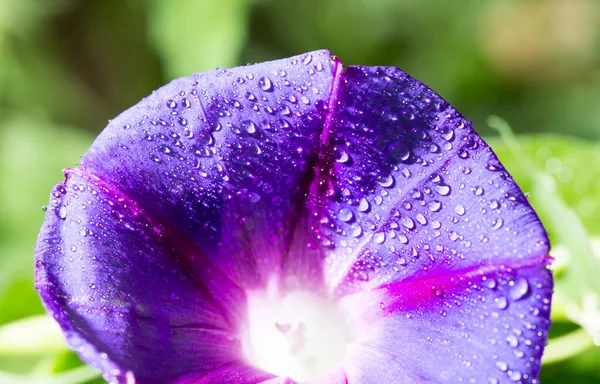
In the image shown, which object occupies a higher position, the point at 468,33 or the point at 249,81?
the point at 468,33

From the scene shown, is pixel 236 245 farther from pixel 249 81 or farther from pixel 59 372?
pixel 59 372

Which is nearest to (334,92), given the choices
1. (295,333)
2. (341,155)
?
(341,155)

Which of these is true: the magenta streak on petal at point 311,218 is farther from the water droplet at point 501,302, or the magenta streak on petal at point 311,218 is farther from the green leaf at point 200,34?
the green leaf at point 200,34

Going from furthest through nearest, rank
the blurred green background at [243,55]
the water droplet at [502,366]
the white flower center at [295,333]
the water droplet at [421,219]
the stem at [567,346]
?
the blurred green background at [243,55] < the stem at [567,346] < the white flower center at [295,333] < the water droplet at [421,219] < the water droplet at [502,366]

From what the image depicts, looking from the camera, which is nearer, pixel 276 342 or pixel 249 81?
pixel 249 81

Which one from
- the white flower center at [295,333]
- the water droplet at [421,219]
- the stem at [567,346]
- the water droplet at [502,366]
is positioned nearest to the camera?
the water droplet at [502,366]

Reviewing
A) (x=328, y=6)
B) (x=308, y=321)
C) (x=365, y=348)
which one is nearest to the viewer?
(x=365, y=348)

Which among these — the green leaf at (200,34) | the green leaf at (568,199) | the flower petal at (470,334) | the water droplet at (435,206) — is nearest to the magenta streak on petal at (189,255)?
the flower petal at (470,334)

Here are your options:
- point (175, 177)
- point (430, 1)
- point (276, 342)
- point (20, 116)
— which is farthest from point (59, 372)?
point (430, 1)
